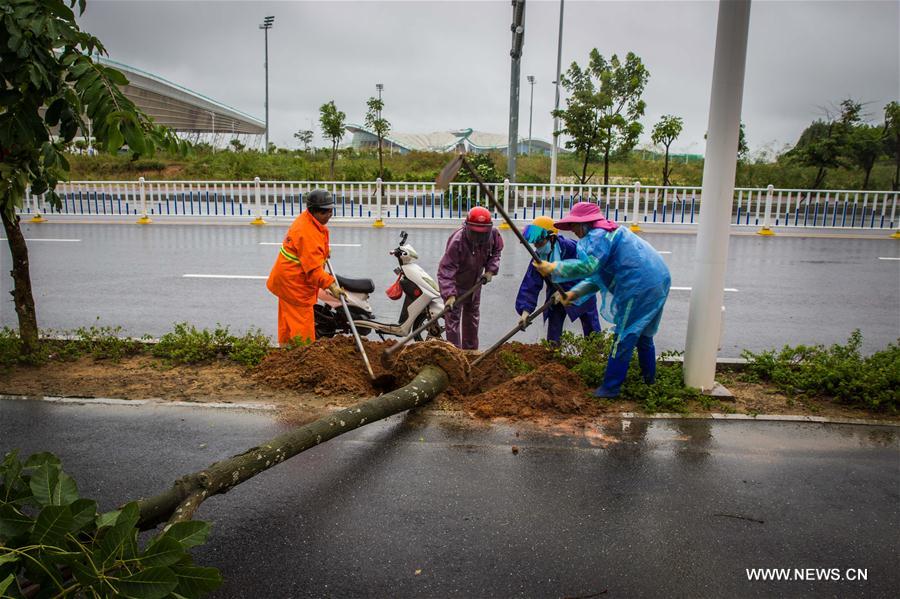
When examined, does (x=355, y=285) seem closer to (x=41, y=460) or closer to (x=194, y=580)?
(x=41, y=460)

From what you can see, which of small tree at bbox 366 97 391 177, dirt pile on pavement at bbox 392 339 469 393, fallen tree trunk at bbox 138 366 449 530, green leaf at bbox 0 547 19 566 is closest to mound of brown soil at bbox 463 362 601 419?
dirt pile on pavement at bbox 392 339 469 393

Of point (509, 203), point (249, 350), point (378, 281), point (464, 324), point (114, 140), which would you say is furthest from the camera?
point (509, 203)

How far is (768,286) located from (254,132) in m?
42.2

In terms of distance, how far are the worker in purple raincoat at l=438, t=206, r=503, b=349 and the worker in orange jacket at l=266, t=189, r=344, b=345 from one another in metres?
1.00

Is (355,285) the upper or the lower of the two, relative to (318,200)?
lower

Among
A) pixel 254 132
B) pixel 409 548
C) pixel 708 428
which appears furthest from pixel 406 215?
pixel 254 132

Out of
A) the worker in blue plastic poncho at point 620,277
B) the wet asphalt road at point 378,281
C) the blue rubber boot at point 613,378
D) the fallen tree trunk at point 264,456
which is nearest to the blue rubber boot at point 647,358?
the worker in blue plastic poncho at point 620,277

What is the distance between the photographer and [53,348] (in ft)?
20.0

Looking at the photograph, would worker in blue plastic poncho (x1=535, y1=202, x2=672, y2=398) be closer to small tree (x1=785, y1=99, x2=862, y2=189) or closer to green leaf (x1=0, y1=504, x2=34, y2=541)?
green leaf (x1=0, y1=504, x2=34, y2=541)

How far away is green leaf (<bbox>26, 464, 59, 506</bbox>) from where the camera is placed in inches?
Result: 93.2

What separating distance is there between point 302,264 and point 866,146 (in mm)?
25246

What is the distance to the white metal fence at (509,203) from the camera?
17.5m

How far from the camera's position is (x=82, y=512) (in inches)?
90.9

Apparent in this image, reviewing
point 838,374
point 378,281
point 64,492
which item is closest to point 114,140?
point 64,492
